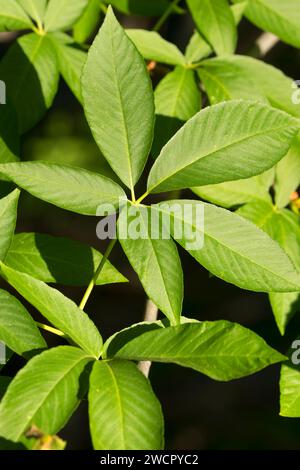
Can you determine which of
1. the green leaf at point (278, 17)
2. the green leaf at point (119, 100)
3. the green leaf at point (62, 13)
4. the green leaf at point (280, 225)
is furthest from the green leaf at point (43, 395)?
the green leaf at point (278, 17)

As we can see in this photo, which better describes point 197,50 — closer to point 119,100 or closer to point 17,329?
point 119,100

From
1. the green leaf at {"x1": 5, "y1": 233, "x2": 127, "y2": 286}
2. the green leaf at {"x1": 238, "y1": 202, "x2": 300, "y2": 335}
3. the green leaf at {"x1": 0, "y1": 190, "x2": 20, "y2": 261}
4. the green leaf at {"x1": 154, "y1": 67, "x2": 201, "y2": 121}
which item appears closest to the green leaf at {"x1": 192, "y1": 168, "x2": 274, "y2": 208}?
the green leaf at {"x1": 238, "y1": 202, "x2": 300, "y2": 335}

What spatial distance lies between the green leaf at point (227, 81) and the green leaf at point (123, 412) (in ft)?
1.94

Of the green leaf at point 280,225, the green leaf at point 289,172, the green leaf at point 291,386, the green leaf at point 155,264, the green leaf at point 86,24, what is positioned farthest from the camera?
the green leaf at point 86,24

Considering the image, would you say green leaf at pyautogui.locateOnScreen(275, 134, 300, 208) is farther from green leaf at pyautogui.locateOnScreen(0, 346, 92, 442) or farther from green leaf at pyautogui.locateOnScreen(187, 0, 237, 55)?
green leaf at pyautogui.locateOnScreen(0, 346, 92, 442)

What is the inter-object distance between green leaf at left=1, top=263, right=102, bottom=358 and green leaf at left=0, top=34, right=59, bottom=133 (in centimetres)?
40

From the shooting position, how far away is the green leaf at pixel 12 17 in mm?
1233

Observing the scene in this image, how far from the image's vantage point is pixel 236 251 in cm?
94

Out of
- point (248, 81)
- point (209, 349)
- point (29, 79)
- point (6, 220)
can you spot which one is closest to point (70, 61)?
point (29, 79)

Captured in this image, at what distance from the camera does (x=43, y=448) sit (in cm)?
91

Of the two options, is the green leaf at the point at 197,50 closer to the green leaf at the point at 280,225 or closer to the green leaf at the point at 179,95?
the green leaf at the point at 179,95

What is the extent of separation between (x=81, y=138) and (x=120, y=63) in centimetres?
208

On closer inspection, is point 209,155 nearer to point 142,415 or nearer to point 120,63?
point 120,63

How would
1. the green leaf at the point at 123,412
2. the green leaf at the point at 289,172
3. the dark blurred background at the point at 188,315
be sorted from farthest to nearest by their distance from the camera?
the dark blurred background at the point at 188,315 < the green leaf at the point at 289,172 < the green leaf at the point at 123,412
